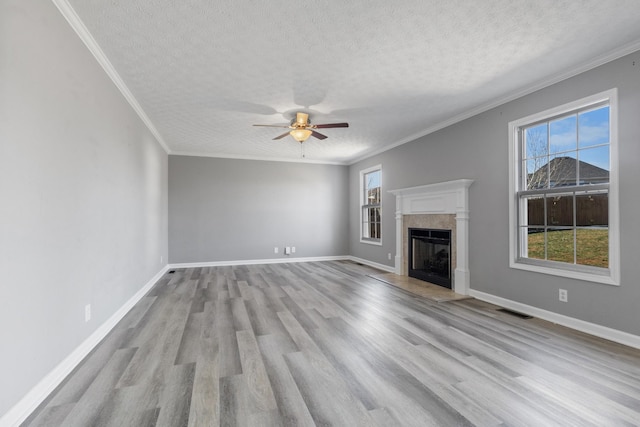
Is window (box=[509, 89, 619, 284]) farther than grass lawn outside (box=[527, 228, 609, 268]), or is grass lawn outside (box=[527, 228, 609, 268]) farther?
Answer: grass lawn outside (box=[527, 228, 609, 268])

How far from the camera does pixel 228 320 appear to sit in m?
3.28

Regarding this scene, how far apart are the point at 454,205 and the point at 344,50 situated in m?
2.93

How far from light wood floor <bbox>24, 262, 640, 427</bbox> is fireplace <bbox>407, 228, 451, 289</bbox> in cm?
126

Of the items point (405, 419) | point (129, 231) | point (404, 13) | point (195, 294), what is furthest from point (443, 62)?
point (195, 294)

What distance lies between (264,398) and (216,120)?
4005 mm

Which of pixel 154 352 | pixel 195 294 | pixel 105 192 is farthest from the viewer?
pixel 195 294

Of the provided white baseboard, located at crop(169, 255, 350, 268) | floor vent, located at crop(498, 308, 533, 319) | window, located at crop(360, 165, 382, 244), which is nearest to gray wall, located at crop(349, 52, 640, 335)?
floor vent, located at crop(498, 308, 533, 319)

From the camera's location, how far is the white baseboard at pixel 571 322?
2621 mm

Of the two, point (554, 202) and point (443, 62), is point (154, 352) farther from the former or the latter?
point (554, 202)

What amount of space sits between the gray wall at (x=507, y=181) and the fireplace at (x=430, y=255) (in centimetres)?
53

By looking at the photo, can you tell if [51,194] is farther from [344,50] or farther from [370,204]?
[370,204]

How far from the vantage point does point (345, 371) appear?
219 cm

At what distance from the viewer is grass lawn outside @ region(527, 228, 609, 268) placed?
2973 mm

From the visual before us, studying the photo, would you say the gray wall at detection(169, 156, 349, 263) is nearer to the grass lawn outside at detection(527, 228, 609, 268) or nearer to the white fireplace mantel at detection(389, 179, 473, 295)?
the white fireplace mantel at detection(389, 179, 473, 295)
